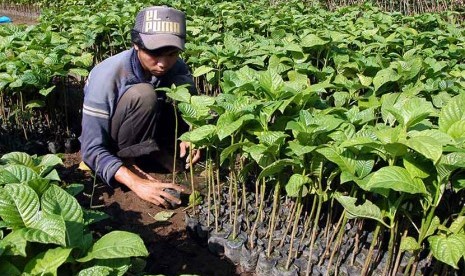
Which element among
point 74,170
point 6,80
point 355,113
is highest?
point 355,113

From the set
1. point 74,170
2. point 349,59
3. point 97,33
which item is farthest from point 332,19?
point 74,170

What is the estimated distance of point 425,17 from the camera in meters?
5.29

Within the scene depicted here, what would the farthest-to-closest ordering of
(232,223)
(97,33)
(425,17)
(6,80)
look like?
(425,17) < (97,33) < (6,80) < (232,223)

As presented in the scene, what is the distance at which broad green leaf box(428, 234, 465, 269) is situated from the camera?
1.52m

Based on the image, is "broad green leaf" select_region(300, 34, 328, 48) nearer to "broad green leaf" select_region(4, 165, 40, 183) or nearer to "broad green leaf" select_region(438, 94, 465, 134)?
"broad green leaf" select_region(438, 94, 465, 134)

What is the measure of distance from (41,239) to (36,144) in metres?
2.54

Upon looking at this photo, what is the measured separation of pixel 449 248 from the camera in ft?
5.11

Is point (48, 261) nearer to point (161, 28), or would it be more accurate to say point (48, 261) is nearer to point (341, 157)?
point (341, 157)

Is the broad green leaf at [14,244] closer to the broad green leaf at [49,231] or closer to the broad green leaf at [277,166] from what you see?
the broad green leaf at [49,231]

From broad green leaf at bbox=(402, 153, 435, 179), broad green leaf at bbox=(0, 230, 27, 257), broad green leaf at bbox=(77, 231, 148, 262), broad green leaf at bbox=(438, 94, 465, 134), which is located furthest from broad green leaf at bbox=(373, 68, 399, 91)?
broad green leaf at bbox=(0, 230, 27, 257)

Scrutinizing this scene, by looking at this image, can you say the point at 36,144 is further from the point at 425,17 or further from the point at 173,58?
the point at 425,17

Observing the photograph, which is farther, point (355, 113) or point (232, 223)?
point (232, 223)

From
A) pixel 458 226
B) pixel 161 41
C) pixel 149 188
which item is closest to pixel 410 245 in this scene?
pixel 458 226

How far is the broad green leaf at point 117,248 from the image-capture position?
50.7 inches
